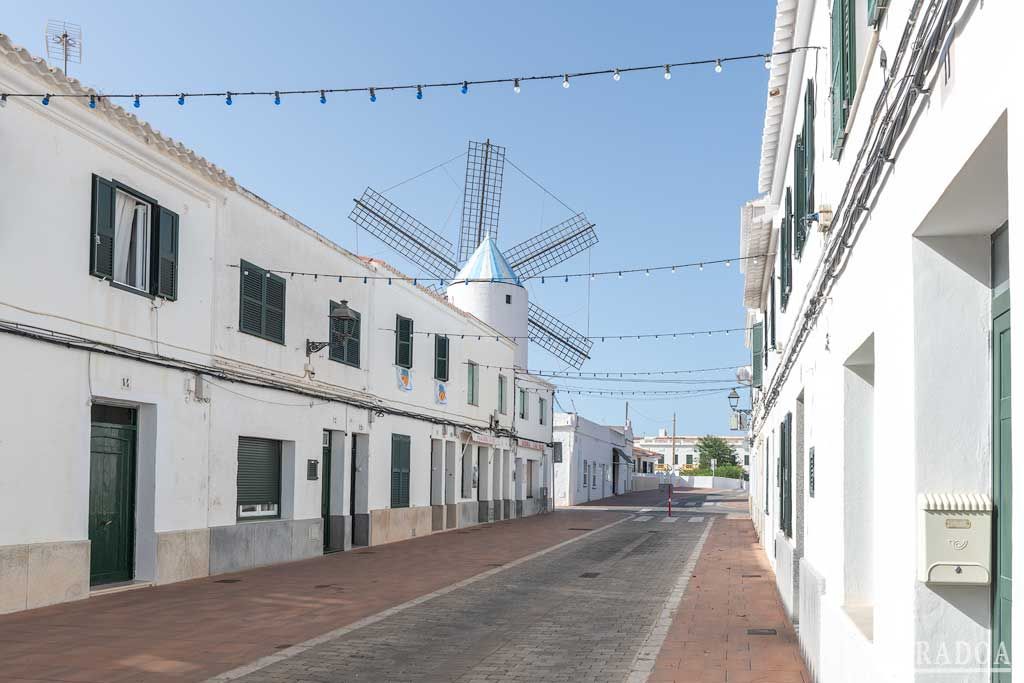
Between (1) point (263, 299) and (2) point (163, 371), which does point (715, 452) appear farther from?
(2) point (163, 371)

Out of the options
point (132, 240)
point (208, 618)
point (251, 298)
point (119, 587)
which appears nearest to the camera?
point (208, 618)

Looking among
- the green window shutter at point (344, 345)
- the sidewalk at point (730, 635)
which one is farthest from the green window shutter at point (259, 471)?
the sidewalk at point (730, 635)

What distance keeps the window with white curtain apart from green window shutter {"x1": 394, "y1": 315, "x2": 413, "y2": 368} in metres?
10.4

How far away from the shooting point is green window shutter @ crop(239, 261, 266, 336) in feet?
55.1

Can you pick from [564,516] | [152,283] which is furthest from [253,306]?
[564,516]

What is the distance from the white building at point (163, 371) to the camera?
457 inches

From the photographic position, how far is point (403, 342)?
24.7m

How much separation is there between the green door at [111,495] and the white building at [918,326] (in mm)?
9586

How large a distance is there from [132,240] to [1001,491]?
41.0 ft

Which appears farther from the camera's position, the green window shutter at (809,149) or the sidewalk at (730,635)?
the green window shutter at (809,149)

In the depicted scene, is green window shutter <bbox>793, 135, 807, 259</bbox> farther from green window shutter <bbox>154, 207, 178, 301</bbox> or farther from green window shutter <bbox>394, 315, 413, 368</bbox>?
green window shutter <bbox>394, 315, 413, 368</bbox>

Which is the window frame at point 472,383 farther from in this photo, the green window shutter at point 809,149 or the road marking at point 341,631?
the green window shutter at point 809,149

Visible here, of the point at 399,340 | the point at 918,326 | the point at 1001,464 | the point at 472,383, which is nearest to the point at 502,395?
the point at 472,383

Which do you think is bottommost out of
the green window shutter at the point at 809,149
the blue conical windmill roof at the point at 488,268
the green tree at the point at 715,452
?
the green tree at the point at 715,452
